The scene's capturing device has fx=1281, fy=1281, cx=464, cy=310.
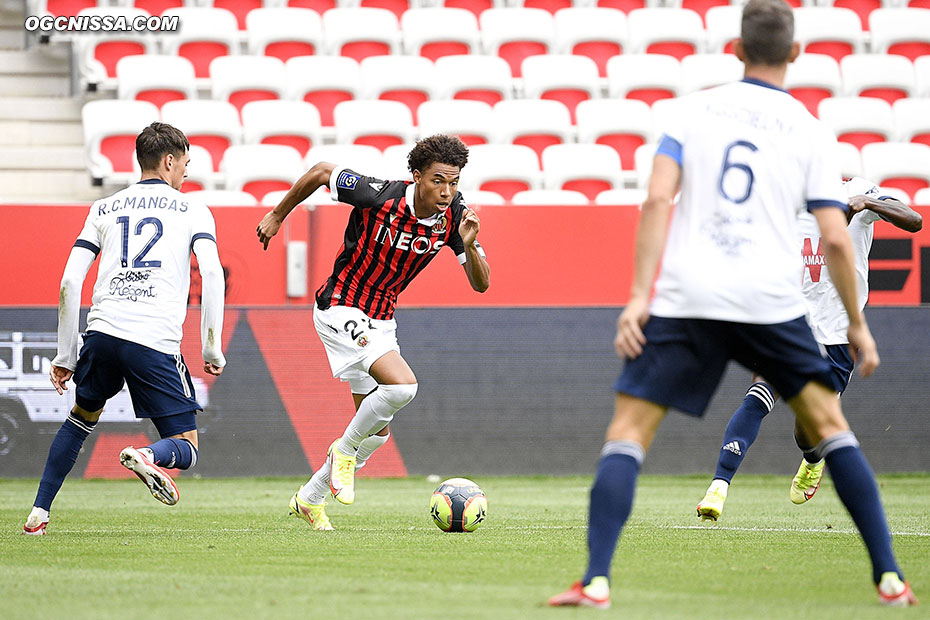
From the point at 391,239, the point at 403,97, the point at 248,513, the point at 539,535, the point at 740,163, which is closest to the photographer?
the point at 740,163

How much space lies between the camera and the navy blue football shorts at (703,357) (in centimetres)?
395

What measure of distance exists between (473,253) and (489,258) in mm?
4998

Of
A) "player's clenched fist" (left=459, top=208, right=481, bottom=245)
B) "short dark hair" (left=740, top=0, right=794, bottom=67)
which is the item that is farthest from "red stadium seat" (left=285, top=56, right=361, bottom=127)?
"short dark hair" (left=740, top=0, right=794, bottom=67)

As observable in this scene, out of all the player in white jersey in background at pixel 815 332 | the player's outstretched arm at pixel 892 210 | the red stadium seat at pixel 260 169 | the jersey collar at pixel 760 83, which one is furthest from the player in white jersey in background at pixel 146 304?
the red stadium seat at pixel 260 169

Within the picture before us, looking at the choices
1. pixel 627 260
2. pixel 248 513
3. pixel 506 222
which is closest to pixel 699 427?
pixel 627 260

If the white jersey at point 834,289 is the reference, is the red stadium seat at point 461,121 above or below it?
below

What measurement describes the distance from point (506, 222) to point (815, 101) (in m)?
5.35

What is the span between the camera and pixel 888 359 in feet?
38.0

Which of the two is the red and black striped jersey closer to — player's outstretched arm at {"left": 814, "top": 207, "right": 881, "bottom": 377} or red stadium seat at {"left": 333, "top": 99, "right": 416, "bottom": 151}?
player's outstretched arm at {"left": 814, "top": 207, "right": 881, "bottom": 377}

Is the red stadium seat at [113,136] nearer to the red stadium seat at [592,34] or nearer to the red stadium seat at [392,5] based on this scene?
the red stadium seat at [392,5]

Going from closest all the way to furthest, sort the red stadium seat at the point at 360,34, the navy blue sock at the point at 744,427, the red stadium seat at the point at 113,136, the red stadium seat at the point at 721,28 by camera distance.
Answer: the navy blue sock at the point at 744,427 < the red stadium seat at the point at 113,136 < the red stadium seat at the point at 360,34 < the red stadium seat at the point at 721,28

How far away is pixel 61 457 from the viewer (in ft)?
21.7

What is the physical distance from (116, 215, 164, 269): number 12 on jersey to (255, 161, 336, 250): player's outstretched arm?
2.19ft

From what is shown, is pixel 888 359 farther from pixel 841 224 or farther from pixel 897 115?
pixel 841 224
